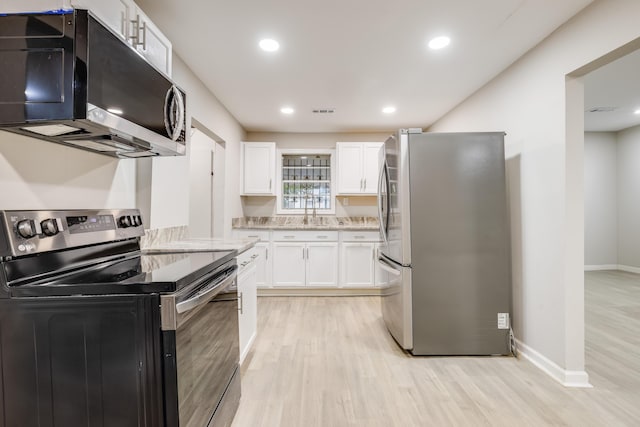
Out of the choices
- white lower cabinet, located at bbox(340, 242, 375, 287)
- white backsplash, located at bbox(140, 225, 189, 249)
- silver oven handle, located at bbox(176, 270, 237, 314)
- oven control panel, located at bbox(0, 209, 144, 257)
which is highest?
oven control panel, located at bbox(0, 209, 144, 257)

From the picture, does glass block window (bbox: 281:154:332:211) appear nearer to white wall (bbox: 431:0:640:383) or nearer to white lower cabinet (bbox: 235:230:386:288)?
white lower cabinet (bbox: 235:230:386:288)

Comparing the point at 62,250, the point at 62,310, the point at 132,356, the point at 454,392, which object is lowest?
the point at 454,392

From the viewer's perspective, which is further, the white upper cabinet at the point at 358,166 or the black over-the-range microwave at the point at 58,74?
the white upper cabinet at the point at 358,166

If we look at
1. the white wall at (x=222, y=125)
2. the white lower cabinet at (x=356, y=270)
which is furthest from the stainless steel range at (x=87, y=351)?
the white lower cabinet at (x=356, y=270)

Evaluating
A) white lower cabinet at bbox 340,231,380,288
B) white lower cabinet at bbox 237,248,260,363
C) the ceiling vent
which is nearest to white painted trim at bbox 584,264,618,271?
the ceiling vent

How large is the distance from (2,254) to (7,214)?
0.14 metres

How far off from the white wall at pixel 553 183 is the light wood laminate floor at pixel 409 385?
254 millimetres

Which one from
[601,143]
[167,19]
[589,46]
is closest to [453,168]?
[589,46]

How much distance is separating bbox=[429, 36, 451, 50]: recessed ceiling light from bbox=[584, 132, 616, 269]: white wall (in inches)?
202

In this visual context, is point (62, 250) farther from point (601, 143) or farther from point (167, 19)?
point (601, 143)

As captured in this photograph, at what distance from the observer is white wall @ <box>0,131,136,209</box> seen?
1.17 metres

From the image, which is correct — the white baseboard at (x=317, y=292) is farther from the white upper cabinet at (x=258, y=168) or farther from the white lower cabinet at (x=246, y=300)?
the white lower cabinet at (x=246, y=300)

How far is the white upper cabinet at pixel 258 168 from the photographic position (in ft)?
14.8

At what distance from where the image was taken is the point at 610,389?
1977 mm
